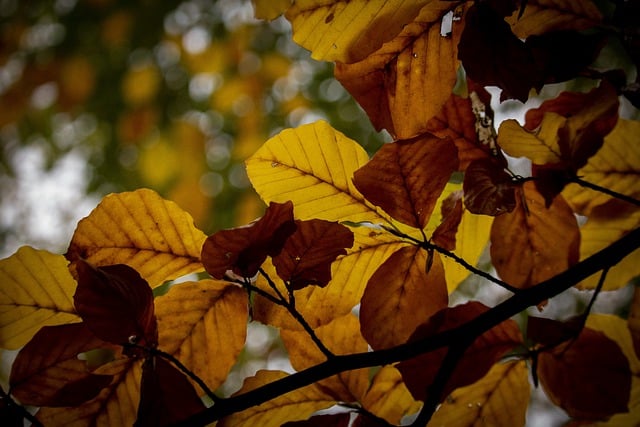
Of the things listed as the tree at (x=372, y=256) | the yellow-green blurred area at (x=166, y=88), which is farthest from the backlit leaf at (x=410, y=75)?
the yellow-green blurred area at (x=166, y=88)

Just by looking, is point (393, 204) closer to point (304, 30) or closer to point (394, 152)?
point (394, 152)

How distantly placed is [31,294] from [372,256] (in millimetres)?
296

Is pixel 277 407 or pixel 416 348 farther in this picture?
pixel 277 407

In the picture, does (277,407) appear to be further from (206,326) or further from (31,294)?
→ (31,294)

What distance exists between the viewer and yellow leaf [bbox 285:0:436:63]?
40cm

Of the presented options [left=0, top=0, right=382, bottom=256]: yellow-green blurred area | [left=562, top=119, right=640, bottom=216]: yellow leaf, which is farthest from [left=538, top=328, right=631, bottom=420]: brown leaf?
[left=0, top=0, right=382, bottom=256]: yellow-green blurred area

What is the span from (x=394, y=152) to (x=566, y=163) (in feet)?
0.49

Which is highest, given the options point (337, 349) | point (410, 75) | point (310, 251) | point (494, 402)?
point (410, 75)

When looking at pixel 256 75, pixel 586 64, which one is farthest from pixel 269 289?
pixel 256 75

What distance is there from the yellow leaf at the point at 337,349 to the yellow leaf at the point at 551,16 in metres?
0.31

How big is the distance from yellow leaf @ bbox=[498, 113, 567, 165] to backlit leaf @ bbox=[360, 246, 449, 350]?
12 cm

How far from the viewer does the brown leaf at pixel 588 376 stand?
0.51 metres

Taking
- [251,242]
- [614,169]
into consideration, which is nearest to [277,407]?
[251,242]

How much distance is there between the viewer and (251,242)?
16.0 inches
